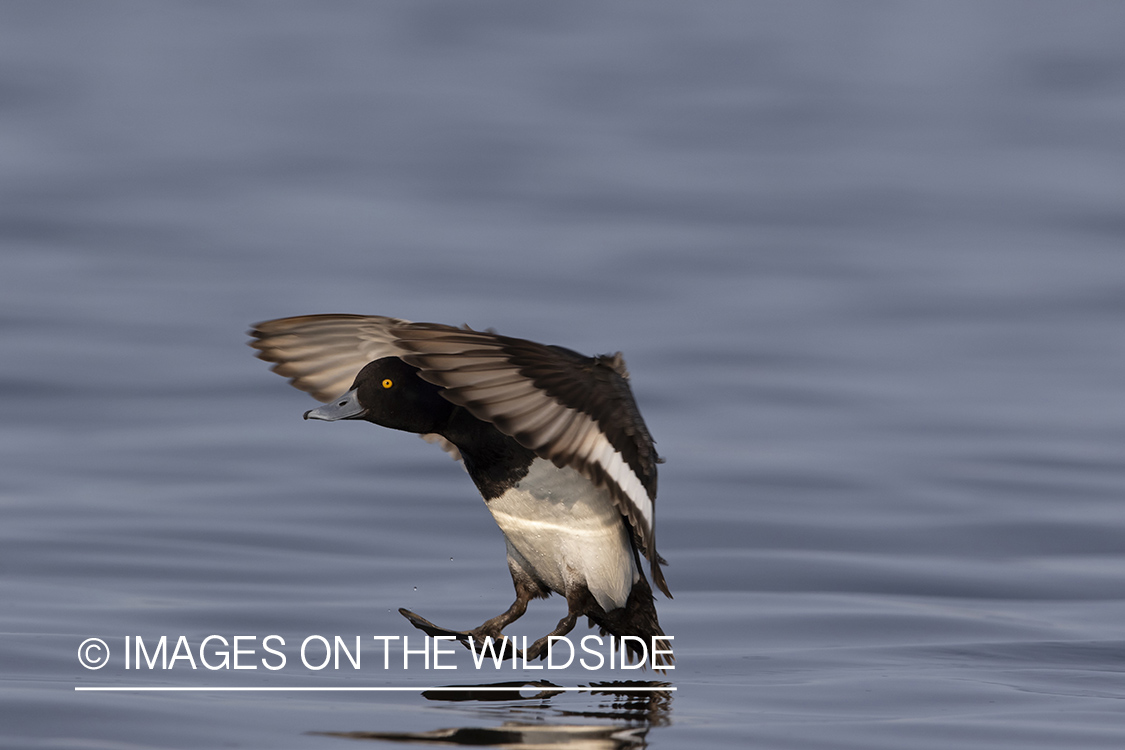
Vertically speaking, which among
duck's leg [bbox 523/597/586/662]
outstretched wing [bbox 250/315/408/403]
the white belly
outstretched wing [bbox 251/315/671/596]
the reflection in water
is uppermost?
outstretched wing [bbox 250/315/408/403]

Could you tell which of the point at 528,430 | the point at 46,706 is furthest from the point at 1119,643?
the point at 46,706

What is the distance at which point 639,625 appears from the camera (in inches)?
291

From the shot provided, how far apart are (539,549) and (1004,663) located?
10.3 feet

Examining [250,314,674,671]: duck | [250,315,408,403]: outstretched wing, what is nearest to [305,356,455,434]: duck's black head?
[250,314,674,671]: duck

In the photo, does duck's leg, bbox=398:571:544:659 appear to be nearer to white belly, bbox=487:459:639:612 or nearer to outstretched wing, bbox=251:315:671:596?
white belly, bbox=487:459:639:612

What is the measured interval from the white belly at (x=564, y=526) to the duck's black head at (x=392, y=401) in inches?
17.4

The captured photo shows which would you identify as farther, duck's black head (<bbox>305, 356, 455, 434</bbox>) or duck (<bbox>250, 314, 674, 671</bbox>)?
duck's black head (<bbox>305, 356, 455, 434</bbox>)

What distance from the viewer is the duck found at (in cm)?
627

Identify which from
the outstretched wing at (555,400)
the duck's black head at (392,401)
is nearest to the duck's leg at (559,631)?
the outstretched wing at (555,400)

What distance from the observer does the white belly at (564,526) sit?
688cm

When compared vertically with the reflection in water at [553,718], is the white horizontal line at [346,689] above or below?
above

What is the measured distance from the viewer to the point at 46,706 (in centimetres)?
653

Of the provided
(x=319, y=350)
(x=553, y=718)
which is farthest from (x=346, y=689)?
(x=319, y=350)

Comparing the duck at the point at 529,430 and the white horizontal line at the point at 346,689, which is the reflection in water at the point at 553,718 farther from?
the duck at the point at 529,430
